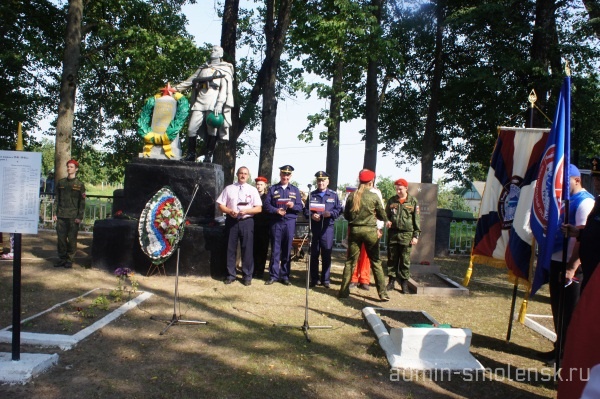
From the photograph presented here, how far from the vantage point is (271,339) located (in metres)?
4.91

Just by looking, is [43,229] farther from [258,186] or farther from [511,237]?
[511,237]

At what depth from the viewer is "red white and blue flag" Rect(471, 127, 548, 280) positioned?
4984mm

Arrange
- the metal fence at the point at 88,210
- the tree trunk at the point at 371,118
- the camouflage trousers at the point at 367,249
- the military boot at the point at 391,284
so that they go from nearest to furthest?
the camouflage trousers at the point at 367,249 < the military boot at the point at 391,284 < the metal fence at the point at 88,210 < the tree trunk at the point at 371,118

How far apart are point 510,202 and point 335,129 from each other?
41.1ft

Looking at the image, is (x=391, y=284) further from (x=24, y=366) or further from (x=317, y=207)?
(x=24, y=366)

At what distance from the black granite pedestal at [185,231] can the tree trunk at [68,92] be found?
6.63 metres

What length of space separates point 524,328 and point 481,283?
132 inches

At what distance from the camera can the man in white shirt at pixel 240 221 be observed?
751cm

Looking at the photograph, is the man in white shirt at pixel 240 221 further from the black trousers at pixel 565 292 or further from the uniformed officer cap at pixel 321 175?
the black trousers at pixel 565 292

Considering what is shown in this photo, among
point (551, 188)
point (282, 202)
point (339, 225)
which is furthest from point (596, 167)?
point (339, 225)

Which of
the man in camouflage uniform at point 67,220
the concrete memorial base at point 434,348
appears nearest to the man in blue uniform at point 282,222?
the man in camouflage uniform at point 67,220

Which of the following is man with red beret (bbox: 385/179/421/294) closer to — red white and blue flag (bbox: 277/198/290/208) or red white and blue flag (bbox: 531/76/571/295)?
red white and blue flag (bbox: 277/198/290/208)

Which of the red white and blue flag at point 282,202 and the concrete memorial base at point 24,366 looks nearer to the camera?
the concrete memorial base at point 24,366

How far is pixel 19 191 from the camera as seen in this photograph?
380 centimetres
